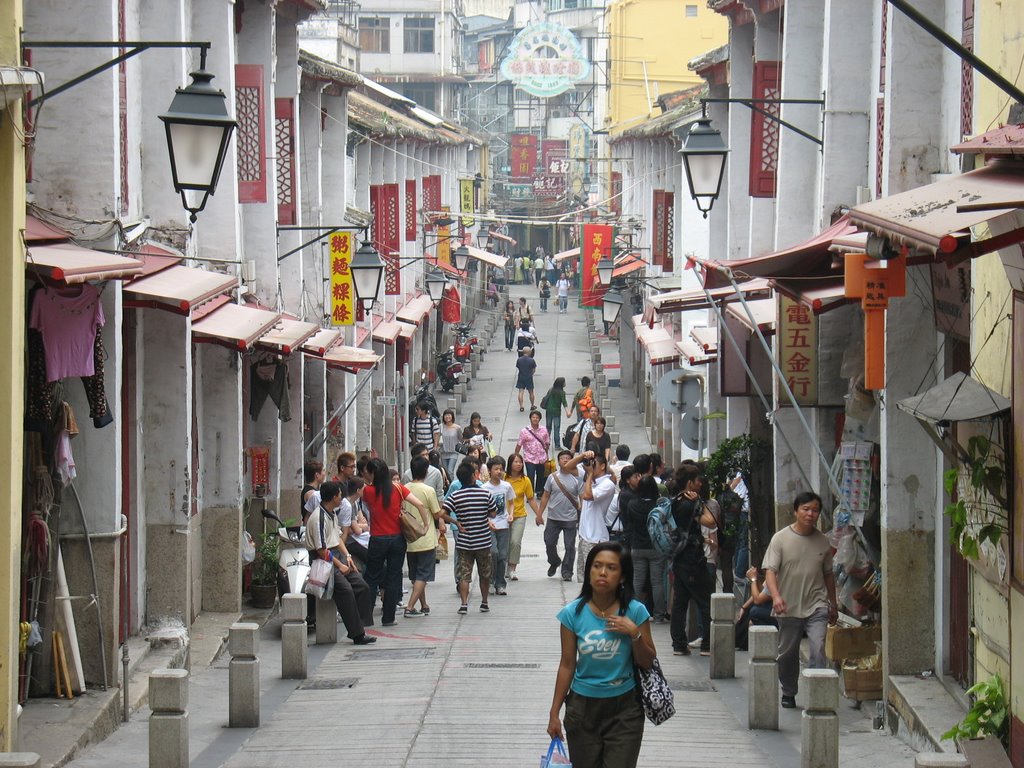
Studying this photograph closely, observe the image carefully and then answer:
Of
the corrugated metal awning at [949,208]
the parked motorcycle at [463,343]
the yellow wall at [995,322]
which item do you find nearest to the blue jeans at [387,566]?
the yellow wall at [995,322]

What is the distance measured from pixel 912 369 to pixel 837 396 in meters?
3.11

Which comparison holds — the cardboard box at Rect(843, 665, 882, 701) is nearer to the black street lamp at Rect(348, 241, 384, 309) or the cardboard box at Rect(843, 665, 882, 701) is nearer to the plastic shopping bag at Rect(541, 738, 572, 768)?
the plastic shopping bag at Rect(541, 738, 572, 768)

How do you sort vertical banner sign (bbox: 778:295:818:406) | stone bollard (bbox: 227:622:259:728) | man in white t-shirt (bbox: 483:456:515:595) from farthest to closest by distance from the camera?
man in white t-shirt (bbox: 483:456:515:595) → vertical banner sign (bbox: 778:295:818:406) → stone bollard (bbox: 227:622:259:728)

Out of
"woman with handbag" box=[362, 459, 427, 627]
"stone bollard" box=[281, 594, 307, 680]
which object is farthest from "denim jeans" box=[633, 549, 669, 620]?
"stone bollard" box=[281, 594, 307, 680]

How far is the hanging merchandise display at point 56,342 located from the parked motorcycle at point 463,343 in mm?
32578

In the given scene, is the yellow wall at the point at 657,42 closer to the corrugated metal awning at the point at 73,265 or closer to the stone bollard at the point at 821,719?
the corrugated metal awning at the point at 73,265

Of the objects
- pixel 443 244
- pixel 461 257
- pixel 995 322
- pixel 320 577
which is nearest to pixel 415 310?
pixel 443 244

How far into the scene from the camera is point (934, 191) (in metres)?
7.86

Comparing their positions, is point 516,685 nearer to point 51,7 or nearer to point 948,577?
point 948,577

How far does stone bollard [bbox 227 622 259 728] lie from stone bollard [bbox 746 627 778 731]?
12.1 feet

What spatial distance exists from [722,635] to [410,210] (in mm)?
26097

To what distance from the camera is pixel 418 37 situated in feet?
248

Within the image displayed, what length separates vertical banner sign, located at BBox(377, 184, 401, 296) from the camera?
3222cm

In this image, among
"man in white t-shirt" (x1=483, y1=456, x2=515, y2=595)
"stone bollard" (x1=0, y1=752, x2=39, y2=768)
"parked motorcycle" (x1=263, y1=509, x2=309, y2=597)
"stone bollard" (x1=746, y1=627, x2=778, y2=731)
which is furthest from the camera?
"man in white t-shirt" (x1=483, y1=456, x2=515, y2=595)
